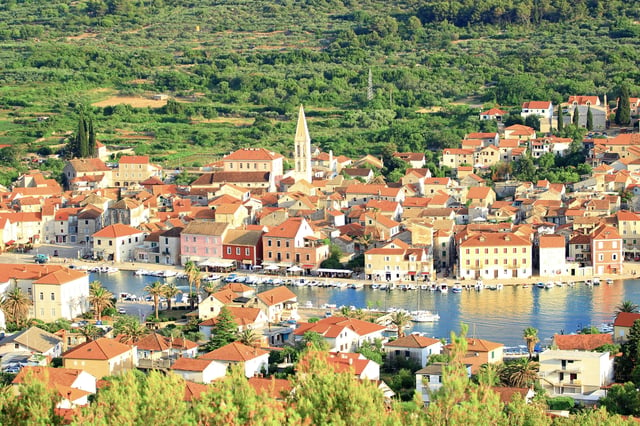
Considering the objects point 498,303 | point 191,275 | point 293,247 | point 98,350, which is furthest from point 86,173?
point 98,350

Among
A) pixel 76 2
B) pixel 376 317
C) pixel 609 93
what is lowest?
pixel 376 317

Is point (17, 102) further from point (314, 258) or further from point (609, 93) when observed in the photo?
point (314, 258)

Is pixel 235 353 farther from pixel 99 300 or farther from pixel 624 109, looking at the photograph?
pixel 624 109

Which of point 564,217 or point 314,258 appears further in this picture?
point 564,217

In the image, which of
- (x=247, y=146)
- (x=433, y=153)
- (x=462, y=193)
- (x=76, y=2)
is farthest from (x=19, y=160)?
(x=76, y=2)

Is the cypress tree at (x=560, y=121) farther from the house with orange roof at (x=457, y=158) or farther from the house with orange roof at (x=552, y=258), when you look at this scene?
the house with orange roof at (x=552, y=258)

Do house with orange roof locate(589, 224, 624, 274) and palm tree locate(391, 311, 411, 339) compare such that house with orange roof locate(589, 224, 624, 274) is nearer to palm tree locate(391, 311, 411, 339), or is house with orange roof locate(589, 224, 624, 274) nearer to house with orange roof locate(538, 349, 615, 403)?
palm tree locate(391, 311, 411, 339)

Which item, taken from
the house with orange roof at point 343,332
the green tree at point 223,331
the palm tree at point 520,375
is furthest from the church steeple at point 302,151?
the palm tree at point 520,375
